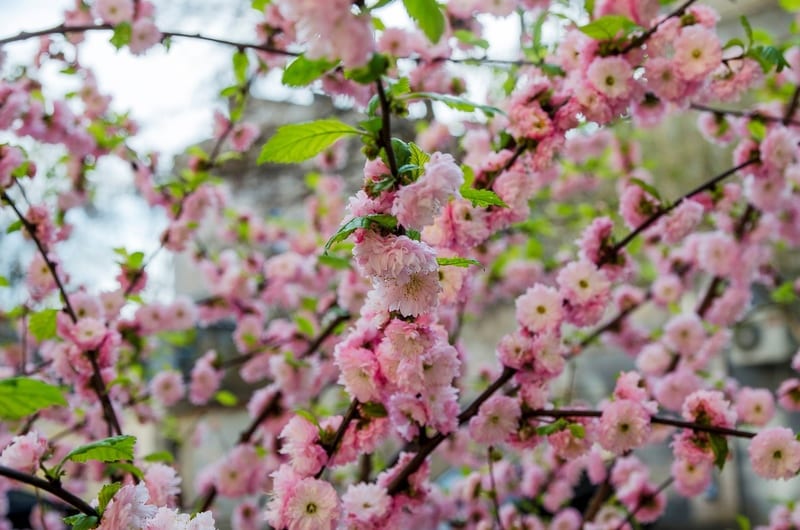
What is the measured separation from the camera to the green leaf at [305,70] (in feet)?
2.18

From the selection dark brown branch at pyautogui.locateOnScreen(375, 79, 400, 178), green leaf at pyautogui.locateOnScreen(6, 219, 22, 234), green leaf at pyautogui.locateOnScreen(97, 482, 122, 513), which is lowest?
green leaf at pyautogui.locateOnScreen(97, 482, 122, 513)

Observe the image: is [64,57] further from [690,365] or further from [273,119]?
[273,119]

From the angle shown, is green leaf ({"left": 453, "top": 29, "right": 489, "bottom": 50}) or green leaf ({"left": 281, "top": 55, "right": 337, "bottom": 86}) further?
green leaf ({"left": 453, "top": 29, "right": 489, "bottom": 50})

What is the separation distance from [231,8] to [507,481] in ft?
8.84

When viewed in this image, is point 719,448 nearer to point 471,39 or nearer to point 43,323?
point 471,39

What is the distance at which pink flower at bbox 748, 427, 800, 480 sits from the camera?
3.49 ft

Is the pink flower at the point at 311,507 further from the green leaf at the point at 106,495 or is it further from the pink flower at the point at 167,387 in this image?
the pink flower at the point at 167,387

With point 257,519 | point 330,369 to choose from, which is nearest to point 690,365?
point 330,369

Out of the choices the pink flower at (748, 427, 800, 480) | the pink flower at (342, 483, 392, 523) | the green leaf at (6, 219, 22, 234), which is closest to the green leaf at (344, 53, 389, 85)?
the pink flower at (342, 483, 392, 523)

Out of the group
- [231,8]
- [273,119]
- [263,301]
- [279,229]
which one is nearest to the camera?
[263,301]

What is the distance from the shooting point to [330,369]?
6.57 ft

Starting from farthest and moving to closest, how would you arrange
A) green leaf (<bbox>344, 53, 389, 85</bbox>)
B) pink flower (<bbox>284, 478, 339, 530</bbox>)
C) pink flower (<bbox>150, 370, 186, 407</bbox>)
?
1. pink flower (<bbox>150, 370, 186, 407</bbox>)
2. pink flower (<bbox>284, 478, 339, 530</bbox>)
3. green leaf (<bbox>344, 53, 389, 85</bbox>)

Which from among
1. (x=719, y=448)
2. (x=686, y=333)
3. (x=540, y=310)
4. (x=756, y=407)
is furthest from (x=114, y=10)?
(x=756, y=407)

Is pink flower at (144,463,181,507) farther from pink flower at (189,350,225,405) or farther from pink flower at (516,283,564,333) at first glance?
pink flower at (189,350,225,405)
